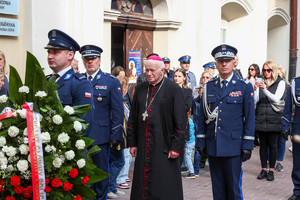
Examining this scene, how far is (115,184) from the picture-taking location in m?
6.59

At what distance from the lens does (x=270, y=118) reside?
316 inches

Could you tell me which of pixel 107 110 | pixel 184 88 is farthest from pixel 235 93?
pixel 184 88

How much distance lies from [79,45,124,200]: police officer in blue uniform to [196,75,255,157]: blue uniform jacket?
1128 mm

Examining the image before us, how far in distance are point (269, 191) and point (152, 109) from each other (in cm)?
324

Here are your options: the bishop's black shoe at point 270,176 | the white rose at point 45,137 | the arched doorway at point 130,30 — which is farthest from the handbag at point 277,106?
the white rose at point 45,137

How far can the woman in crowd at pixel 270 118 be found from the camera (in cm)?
797

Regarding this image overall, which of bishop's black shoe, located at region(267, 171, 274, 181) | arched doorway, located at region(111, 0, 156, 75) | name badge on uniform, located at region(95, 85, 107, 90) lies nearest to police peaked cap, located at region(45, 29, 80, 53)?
name badge on uniform, located at region(95, 85, 107, 90)

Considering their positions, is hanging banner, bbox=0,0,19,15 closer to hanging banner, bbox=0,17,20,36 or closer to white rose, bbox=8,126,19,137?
hanging banner, bbox=0,17,20,36

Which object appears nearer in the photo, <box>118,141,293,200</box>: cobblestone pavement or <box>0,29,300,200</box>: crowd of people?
<box>0,29,300,200</box>: crowd of people

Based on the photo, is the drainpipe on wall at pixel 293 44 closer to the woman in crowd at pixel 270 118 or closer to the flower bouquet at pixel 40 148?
the woman in crowd at pixel 270 118

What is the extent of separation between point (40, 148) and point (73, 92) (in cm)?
105

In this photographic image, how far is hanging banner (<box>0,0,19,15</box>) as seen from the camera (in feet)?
25.0

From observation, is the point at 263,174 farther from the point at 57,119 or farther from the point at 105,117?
the point at 57,119

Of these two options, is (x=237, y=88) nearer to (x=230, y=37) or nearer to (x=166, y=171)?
(x=166, y=171)
